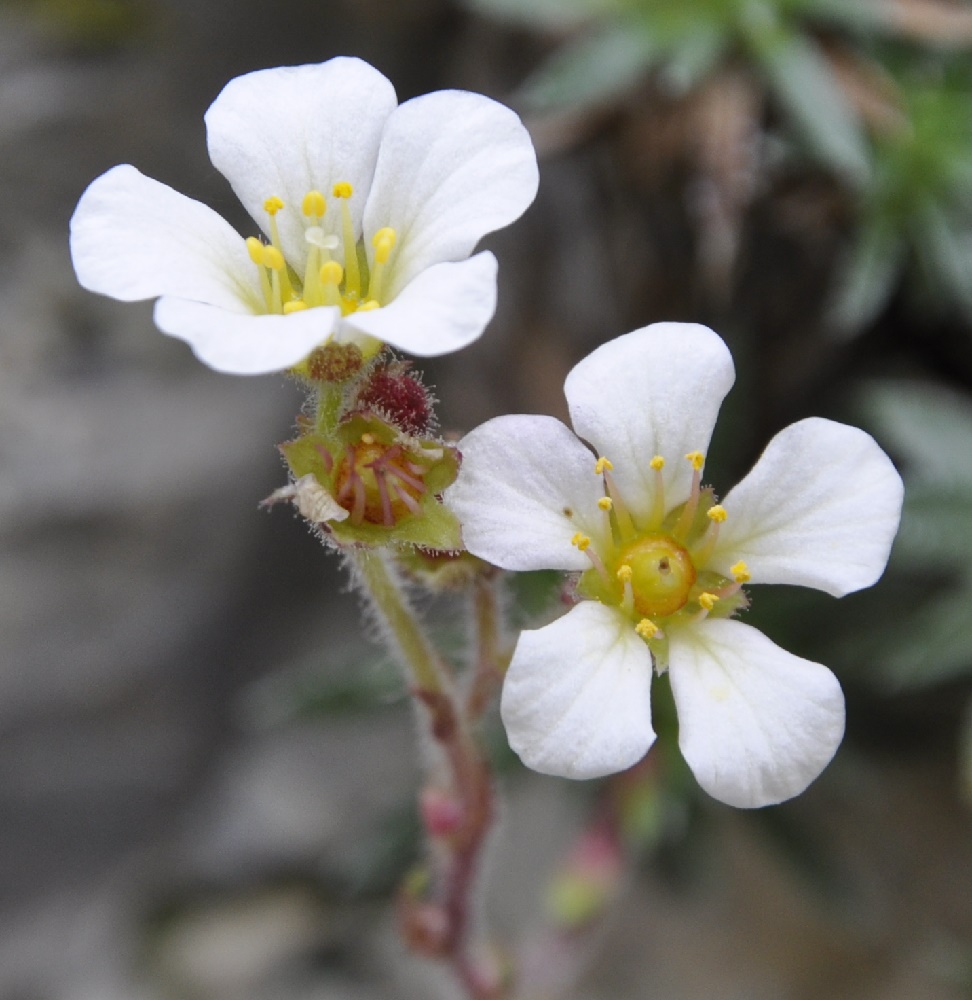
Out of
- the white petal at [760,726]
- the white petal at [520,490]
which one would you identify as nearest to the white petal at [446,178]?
the white petal at [520,490]

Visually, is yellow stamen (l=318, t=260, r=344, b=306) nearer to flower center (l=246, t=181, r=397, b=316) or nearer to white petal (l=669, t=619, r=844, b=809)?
flower center (l=246, t=181, r=397, b=316)

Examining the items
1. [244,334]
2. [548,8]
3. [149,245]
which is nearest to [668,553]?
[244,334]

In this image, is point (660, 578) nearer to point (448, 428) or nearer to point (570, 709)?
point (570, 709)

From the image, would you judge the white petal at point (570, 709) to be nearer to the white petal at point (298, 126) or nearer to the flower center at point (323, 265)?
the flower center at point (323, 265)

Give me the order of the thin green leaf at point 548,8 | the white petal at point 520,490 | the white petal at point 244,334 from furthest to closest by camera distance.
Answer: the thin green leaf at point 548,8 → the white petal at point 520,490 → the white petal at point 244,334

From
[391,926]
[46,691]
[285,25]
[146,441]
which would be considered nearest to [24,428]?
[146,441]

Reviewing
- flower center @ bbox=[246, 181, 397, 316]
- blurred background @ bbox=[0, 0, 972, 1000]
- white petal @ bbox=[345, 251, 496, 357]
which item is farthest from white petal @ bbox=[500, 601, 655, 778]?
blurred background @ bbox=[0, 0, 972, 1000]
